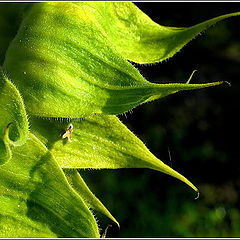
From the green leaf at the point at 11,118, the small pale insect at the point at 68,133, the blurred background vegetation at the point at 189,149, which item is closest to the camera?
the green leaf at the point at 11,118

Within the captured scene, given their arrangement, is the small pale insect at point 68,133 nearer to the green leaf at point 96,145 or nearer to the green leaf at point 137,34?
the green leaf at point 96,145

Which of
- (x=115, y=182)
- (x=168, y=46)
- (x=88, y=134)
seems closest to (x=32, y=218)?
(x=88, y=134)

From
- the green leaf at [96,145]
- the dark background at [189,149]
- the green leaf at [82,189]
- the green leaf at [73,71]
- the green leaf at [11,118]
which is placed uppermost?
the green leaf at [73,71]

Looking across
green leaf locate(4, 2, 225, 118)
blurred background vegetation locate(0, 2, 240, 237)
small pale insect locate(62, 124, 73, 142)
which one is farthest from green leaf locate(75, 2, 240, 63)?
blurred background vegetation locate(0, 2, 240, 237)

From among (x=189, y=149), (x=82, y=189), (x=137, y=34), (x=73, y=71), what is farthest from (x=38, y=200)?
(x=189, y=149)

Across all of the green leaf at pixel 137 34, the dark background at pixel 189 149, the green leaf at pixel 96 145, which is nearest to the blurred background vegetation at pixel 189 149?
the dark background at pixel 189 149

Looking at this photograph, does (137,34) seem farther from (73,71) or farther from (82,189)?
(82,189)
